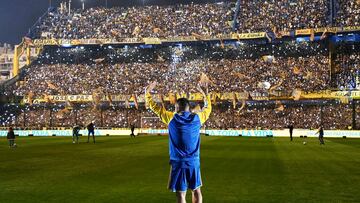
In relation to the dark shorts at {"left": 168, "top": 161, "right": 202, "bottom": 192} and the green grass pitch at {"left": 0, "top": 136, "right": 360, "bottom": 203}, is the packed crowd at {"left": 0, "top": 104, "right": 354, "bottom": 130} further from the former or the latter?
the dark shorts at {"left": 168, "top": 161, "right": 202, "bottom": 192}

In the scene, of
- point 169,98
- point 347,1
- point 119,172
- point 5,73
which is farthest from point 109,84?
point 5,73

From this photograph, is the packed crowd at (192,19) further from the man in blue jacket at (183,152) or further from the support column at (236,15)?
the man in blue jacket at (183,152)

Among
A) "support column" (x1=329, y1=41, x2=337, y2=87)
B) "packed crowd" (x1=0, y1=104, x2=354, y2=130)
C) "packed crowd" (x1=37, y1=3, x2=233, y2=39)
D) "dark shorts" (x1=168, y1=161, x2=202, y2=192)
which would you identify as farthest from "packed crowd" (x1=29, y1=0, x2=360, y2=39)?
Answer: "dark shorts" (x1=168, y1=161, x2=202, y2=192)

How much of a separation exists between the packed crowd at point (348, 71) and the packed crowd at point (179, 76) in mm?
1982

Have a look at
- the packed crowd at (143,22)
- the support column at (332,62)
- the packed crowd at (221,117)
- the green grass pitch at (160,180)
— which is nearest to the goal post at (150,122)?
the packed crowd at (221,117)

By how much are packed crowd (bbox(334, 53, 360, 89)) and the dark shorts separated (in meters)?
58.0

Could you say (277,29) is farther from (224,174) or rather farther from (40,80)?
(224,174)

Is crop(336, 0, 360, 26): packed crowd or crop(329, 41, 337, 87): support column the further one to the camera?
crop(336, 0, 360, 26): packed crowd

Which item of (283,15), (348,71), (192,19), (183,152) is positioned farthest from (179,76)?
(183,152)

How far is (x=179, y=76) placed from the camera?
68.7m

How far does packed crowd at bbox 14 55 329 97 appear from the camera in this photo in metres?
64.6

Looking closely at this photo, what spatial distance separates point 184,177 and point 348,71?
6173 centimetres

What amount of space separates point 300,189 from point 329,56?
57015 millimetres

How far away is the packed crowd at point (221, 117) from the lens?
60.3m
